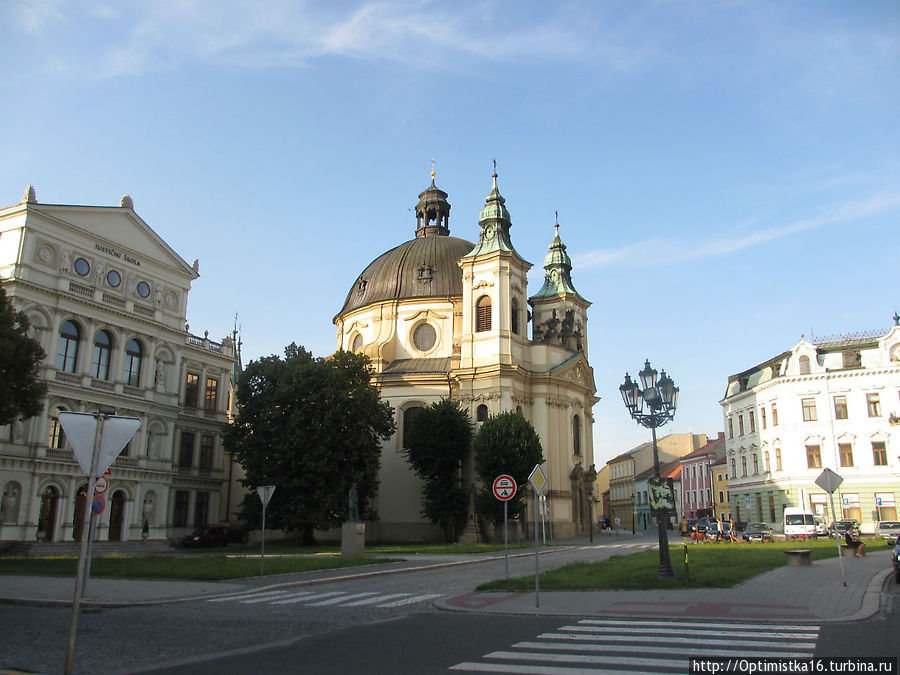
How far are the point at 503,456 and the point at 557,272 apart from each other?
2681 centimetres

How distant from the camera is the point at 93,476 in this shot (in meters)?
7.96

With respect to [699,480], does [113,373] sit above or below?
above

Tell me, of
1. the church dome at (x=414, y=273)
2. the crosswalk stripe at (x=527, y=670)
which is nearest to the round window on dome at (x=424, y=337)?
the church dome at (x=414, y=273)

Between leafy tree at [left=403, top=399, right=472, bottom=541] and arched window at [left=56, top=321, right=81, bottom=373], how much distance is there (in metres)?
21.3

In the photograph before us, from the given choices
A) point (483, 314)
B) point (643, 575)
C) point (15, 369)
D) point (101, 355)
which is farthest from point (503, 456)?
point (15, 369)

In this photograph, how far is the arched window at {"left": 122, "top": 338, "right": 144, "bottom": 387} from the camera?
44.0 metres

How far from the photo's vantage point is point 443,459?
47.8m

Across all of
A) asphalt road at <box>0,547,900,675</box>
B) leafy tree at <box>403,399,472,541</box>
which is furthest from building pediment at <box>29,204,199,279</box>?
asphalt road at <box>0,547,900,675</box>

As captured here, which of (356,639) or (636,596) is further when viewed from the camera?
(636,596)

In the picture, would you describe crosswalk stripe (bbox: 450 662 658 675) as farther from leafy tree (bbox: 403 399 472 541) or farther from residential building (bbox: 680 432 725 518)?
residential building (bbox: 680 432 725 518)

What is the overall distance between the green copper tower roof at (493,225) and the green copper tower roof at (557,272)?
1059 cm

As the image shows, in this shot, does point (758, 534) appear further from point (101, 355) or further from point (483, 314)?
point (101, 355)

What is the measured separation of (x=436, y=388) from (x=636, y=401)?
35.1 m

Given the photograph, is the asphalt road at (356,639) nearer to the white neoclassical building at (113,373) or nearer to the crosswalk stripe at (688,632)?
the crosswalk stripe at (688,632)
